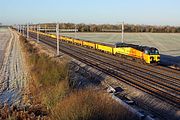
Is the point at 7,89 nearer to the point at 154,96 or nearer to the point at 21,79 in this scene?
the point at 21,79

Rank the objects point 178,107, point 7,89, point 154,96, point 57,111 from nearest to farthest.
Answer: point 57,111 → point 178,107 → point 154,96 → point 7,89

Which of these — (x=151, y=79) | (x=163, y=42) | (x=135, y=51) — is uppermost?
(x=135, y=51)

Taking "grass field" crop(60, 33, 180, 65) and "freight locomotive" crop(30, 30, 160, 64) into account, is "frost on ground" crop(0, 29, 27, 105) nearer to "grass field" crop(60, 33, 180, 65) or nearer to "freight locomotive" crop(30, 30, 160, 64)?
"freight locomotive" crop(30, 30, 160, 64)

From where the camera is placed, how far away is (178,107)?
16656 mm

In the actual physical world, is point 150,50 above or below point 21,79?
above

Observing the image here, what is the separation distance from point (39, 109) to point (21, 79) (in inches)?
517

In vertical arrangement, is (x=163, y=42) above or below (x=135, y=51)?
below

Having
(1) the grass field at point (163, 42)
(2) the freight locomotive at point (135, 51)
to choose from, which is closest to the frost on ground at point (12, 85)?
(2) the freight locomotive at point (135, 51)

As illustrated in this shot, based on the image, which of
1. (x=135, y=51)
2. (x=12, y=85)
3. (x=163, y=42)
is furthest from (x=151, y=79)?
(x=163, y=42)

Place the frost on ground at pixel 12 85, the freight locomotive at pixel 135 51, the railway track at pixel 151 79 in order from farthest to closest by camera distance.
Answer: the freight locomotive at pixel 135 51, the frost on ground at pixel 12 85, the railway track at pixel 151 79

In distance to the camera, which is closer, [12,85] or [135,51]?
[12,85]

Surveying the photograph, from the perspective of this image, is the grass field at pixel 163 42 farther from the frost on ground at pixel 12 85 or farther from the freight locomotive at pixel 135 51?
the frost on ground at pixel 12 85

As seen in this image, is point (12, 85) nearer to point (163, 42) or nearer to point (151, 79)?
point (151, 79)

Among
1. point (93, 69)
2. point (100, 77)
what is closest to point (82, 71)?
point (93, 69)
